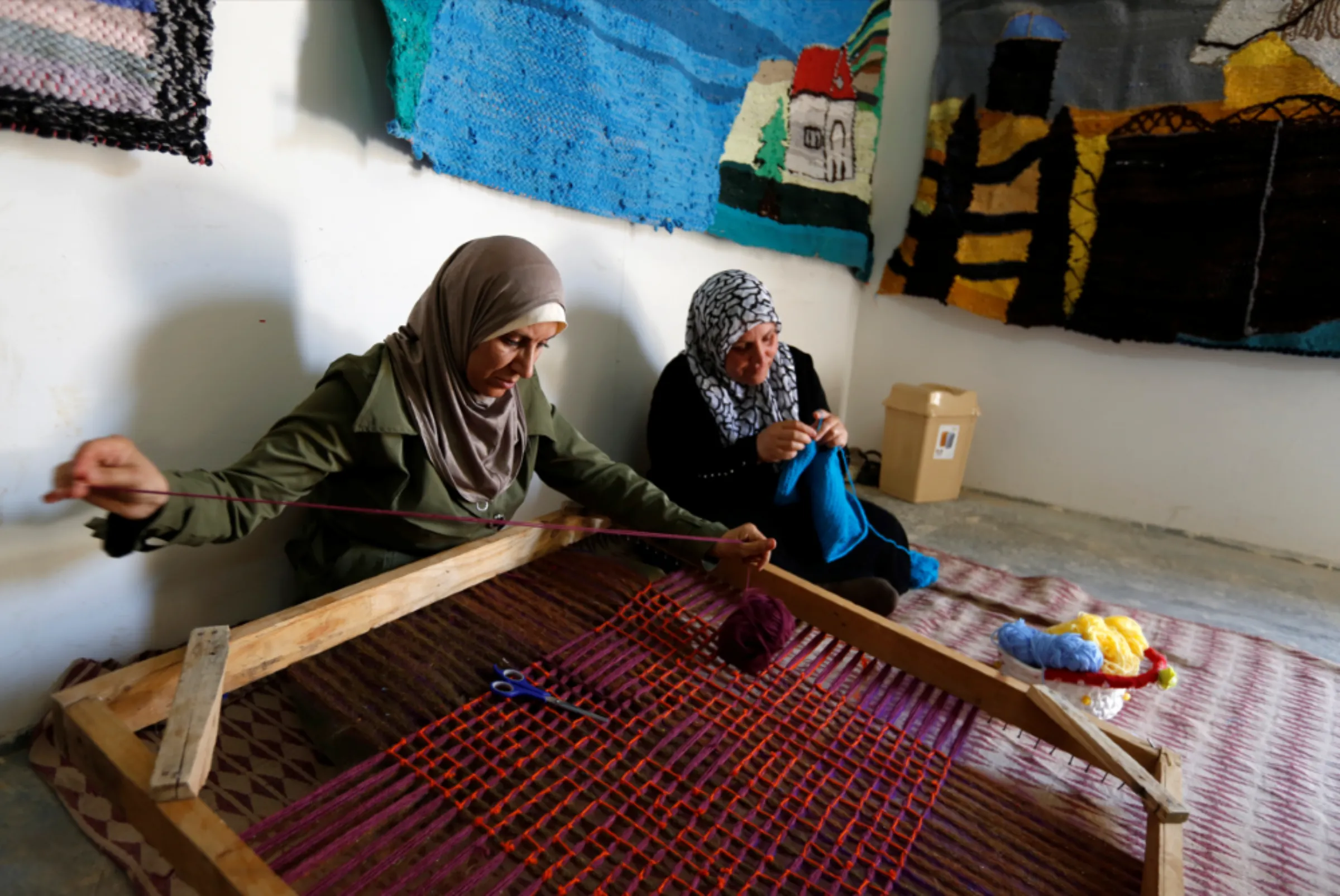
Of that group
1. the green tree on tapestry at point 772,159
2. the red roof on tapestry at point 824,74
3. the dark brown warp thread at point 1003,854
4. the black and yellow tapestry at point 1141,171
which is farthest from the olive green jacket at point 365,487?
the black and yellow tapestry at point 1141,171

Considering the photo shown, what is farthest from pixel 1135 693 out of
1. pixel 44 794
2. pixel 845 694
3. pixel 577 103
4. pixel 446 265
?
pixel 44 794

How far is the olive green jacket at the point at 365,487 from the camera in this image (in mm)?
958

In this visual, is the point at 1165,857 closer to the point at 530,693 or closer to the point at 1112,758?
the point at 1112,758

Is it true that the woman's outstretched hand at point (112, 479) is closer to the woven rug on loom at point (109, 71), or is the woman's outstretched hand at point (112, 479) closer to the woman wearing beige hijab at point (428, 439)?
the woman wearing beige hijab at point (428, 439)

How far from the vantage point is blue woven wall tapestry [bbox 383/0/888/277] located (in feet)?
4.72

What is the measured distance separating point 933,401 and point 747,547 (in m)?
1.62

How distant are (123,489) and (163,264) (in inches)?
20.2

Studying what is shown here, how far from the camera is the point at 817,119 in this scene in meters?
2.62

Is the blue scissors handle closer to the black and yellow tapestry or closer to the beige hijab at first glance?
the beige hijab

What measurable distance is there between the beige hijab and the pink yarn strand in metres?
0.08

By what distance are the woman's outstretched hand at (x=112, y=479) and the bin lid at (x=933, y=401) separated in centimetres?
243

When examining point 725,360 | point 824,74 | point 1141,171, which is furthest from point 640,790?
point 1141,171

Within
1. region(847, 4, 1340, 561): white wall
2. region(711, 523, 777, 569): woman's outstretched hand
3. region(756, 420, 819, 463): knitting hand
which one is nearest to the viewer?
region(711, 523, 777, 569): woman's outstretched hand

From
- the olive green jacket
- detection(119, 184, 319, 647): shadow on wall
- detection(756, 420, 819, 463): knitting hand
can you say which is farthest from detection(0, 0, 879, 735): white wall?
detection(756, 420, 819, 463): knitting hand
